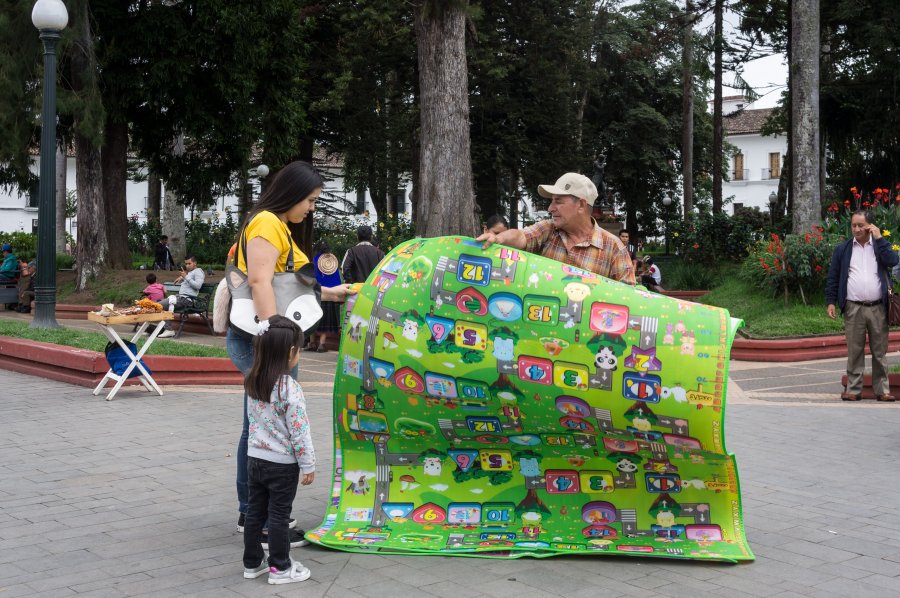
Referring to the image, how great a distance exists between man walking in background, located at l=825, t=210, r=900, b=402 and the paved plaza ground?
556mm

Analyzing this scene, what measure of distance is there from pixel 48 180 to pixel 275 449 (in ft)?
35.2

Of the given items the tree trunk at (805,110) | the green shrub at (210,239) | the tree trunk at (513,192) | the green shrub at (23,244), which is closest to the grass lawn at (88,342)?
the tree trunk at (805,110)

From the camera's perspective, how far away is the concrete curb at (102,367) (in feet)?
34.8

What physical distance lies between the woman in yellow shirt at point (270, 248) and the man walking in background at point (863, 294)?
640cm

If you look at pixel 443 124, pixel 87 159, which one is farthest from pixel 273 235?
pixel 87 159

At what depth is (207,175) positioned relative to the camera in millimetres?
24219

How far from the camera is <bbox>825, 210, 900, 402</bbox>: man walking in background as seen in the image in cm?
975

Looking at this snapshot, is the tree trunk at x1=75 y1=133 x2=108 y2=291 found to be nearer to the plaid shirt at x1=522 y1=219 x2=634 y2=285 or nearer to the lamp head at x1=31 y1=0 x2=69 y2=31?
the lamp head at x1=31 y1=0 x2=69 y2=31

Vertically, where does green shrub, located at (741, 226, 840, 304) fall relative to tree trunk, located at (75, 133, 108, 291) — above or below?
below

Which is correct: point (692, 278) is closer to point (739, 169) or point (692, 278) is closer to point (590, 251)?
point (590, 251)

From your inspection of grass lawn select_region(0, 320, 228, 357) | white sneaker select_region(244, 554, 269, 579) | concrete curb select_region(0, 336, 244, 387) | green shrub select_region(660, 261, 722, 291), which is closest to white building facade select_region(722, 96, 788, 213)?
green shrub select_region(660, 261, 722, 291)

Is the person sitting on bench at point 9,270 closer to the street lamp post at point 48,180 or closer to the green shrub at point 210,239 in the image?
the green shrub at point 210,239

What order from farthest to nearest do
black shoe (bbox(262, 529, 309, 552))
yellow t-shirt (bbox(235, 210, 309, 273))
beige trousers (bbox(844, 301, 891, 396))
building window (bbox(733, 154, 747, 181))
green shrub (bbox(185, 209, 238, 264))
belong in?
building window (bbox(733, 154, 747, 181)), green shrub (bbox(185, 209, 238, 264)), beige trousers (bbox(844, 301, 891, 396)), black shoe (bbox(262, 529, 309, 552)), yellow t-shirt (bbox(235, 210, 309, 273))

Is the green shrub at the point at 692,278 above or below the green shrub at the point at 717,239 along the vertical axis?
below
